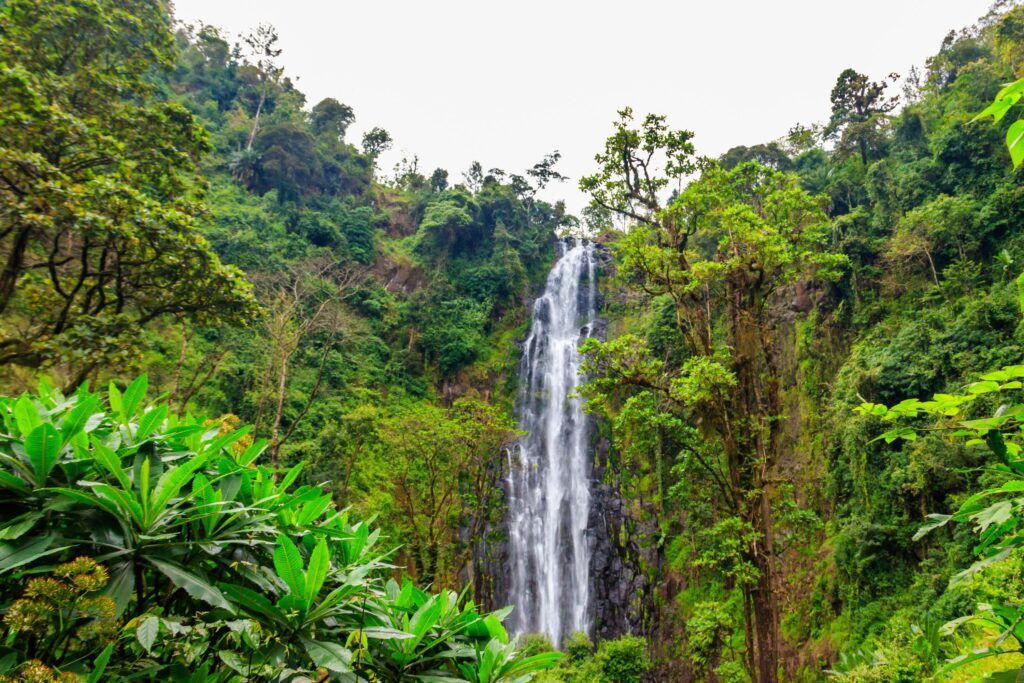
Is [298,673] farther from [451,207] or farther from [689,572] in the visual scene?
[451,207]

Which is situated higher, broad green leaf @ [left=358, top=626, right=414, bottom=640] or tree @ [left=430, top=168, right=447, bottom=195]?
tree @ [left=430, top=168, right=447, bottom=195]

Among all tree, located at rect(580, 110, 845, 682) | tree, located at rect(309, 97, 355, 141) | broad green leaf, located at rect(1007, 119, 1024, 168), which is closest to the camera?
broad green leaf, located at rect(1007, 119, 1024, 168)

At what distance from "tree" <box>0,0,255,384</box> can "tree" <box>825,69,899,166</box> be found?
17521 millimetres

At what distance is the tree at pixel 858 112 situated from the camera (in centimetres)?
1508

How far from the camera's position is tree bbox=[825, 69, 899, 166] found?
49.5ft

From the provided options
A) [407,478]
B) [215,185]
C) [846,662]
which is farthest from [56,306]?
[215,185]

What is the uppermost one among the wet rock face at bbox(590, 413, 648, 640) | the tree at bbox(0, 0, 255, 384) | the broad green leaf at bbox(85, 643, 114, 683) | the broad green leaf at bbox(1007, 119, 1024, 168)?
the tree at bbox(0, 0, 255, 384)

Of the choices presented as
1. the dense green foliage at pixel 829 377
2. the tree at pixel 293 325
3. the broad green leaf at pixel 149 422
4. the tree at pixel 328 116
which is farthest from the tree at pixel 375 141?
the broad green leaf at pixel 149 422

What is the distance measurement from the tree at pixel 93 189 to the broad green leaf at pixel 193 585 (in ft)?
14.6

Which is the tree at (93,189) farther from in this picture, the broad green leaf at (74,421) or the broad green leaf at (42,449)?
the broad green leaf at (42,449)

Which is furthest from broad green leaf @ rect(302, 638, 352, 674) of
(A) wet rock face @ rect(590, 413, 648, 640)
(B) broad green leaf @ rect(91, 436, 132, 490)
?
(A) wet rock face @ rect(590, 413, 648, 640)

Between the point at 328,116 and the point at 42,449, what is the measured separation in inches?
1196

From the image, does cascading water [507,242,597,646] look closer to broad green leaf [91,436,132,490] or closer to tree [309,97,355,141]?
broad green leaf [91,436,132,490]

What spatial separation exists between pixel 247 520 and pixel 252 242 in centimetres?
1908
